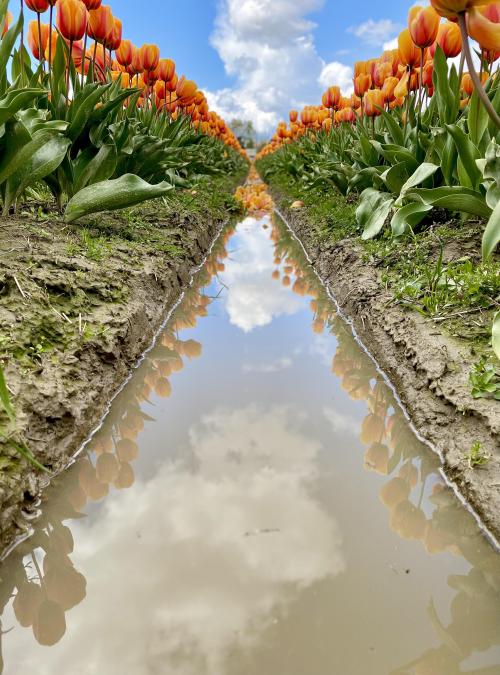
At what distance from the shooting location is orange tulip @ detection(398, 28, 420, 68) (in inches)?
133

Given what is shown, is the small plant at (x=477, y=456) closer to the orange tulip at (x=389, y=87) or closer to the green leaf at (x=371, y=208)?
the green leaf at (x=371, y=208)

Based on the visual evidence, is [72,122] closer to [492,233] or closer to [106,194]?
[106,194]

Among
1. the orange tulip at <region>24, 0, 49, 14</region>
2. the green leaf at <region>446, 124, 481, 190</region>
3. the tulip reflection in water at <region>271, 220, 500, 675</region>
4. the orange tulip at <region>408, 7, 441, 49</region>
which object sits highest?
the orange tulip at <region>408, 7, 441, 49</region>

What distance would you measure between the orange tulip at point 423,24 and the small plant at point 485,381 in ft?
6.78

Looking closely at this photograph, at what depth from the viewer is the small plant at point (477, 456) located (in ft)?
5.08

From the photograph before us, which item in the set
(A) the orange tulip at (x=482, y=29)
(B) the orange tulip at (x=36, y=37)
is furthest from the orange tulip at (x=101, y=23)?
(A) the orange tulip at (x=482, y=29)

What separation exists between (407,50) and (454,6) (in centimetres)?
220

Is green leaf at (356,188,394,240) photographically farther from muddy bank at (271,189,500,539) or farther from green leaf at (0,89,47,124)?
green leaf at (0,89,47,124)

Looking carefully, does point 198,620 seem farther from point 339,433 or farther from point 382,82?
point 382,82

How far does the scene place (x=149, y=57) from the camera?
4.47m

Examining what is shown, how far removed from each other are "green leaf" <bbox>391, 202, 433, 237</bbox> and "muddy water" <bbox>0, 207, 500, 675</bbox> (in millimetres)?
1236

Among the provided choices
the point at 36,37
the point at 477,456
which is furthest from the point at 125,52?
the point at 477,456

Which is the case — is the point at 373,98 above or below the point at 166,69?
above

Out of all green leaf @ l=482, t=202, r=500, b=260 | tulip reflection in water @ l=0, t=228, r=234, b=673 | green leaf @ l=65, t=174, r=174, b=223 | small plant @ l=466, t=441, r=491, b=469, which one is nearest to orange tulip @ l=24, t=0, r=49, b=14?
green leaf @ l=65, t=174, r=174, b=223
